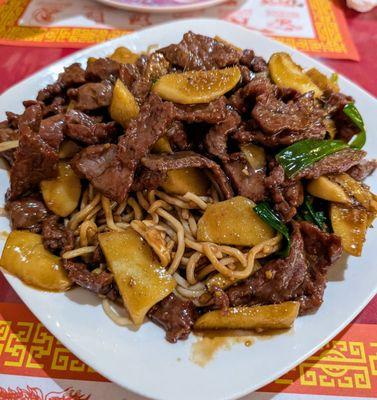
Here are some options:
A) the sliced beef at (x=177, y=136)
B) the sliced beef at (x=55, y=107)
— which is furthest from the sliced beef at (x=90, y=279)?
the sliced beef at (x=55, y=107)

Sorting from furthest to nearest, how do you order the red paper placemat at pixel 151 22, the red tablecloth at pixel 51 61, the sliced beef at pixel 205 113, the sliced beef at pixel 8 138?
the red paper placemat at pixel 151 22
the red tablecloth at pixel 51 61
the sliced beef at pixel 8 138
the sliced beef at pixel 205 113

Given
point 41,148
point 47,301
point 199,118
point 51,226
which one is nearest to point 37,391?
point 47,301

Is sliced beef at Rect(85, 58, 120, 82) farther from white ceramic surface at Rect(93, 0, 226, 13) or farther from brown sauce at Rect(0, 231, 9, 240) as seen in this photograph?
white ceramic surface at Rect(93, 0, 226, 13)

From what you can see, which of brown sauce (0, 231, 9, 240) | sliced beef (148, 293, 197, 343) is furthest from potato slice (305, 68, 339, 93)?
brown sauce (0, 231, 9, 240)

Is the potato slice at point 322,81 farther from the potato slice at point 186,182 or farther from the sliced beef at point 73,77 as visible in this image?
the sliced beef at point 73,77

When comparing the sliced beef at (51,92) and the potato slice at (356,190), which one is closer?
the potato slice at (356,190)

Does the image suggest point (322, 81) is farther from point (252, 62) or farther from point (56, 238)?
point (56, 238)

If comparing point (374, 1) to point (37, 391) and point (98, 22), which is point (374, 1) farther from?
point (37, 391)

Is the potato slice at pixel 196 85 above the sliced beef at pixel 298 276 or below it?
above
